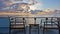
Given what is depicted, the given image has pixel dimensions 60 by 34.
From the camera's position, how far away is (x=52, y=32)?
5.48 meters

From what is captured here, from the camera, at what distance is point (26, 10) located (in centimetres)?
597

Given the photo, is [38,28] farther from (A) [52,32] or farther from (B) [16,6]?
(B) [16,6]

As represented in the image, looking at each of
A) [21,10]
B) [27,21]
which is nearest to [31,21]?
[27,21]

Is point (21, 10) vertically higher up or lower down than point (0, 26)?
higher up

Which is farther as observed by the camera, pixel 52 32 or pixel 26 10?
pixel 26 10

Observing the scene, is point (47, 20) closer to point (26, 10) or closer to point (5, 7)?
point (26, 10)

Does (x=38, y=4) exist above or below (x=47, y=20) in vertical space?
above

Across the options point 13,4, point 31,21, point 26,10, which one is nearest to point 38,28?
point 31,21

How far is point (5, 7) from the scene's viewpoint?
591 cm

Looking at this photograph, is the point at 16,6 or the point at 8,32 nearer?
the point at 8,32

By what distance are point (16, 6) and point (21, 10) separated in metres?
0.24

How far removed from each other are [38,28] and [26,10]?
2.65 feet

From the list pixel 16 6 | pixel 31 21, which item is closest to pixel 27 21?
pixel 31 21

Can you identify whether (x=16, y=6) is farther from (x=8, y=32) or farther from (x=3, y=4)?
(x=8, y=32)
